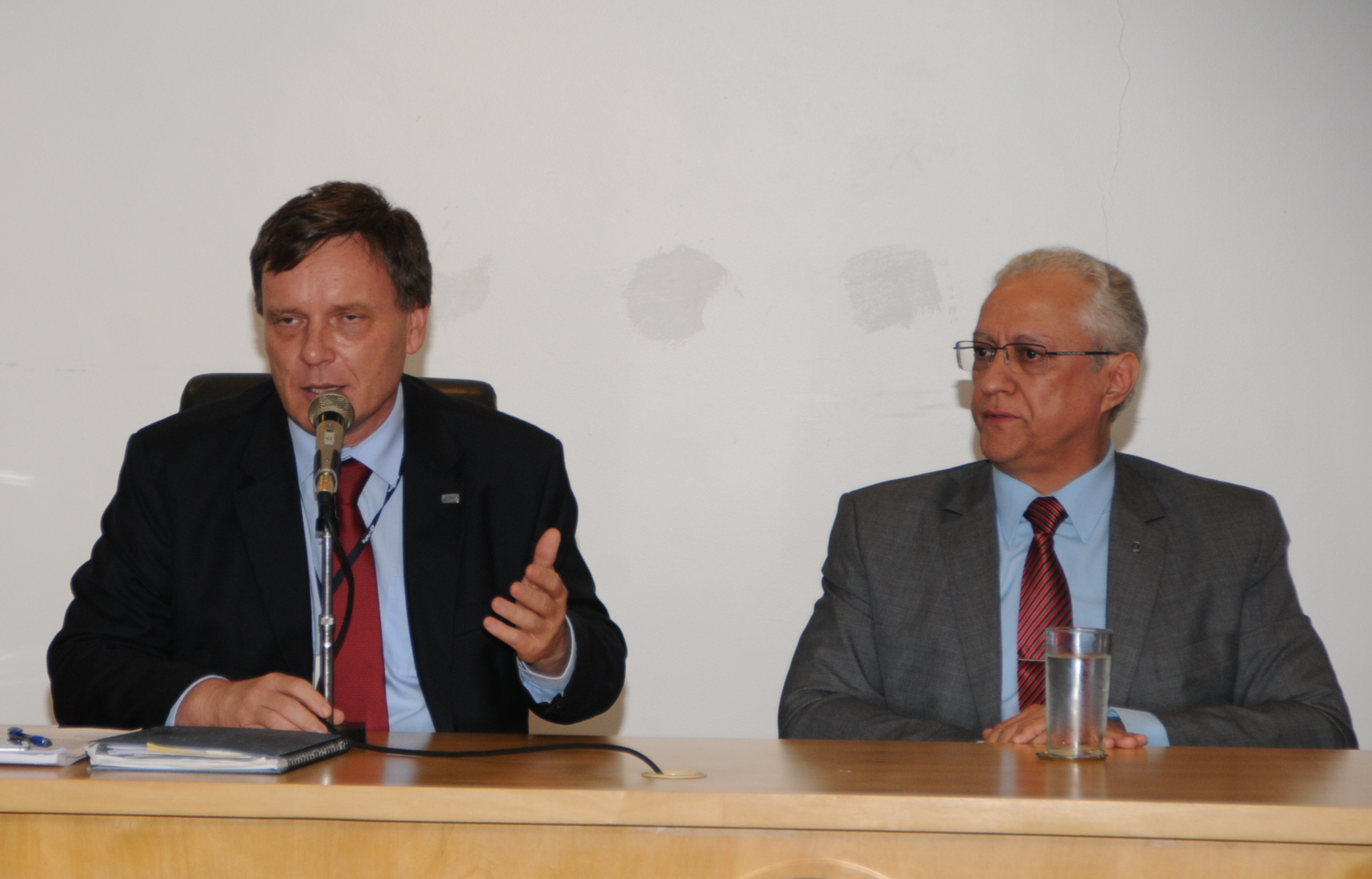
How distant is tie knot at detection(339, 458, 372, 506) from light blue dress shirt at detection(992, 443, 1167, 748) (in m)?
1.17

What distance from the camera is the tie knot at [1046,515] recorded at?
7.39ft

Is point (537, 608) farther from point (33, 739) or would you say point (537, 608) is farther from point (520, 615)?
point (33, 739)

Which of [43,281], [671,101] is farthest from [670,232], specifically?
[43,281]

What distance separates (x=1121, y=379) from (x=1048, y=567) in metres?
0.43

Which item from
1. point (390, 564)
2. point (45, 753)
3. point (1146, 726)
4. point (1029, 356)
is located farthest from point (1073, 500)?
point (45, 753)

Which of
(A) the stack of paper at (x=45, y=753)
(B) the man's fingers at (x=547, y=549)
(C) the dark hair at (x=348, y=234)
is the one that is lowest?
(A) the stack of paper at (x=45, y=753)

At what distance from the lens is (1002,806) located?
1.20 metres

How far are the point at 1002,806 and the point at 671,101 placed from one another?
2098 mm

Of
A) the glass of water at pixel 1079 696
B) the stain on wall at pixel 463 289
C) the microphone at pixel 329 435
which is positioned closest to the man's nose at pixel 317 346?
the microphone at pixel 329 435

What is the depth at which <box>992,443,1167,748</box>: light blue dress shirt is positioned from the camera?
218cm

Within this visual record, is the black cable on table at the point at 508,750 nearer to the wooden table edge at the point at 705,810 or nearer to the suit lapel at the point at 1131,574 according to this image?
the wooden table edge at the point at 705,810

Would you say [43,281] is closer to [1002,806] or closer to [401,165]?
[401,165]

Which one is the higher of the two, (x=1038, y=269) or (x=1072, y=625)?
(x=1038, y=269)

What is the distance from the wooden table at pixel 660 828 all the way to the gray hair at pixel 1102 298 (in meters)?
1.17
